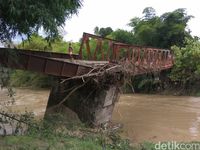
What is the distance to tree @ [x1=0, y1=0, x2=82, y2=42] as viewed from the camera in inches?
343

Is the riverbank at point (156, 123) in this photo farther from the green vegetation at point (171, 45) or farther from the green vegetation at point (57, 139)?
the green vegetation at point (171, 45)

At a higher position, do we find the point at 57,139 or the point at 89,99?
the point at 89,99

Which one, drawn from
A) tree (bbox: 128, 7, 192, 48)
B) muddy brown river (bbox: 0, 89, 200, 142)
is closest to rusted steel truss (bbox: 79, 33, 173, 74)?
muddy brown river (bbox: 0, 89, 200, 142)

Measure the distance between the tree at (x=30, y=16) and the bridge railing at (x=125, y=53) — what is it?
7.59m

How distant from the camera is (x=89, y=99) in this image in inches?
715

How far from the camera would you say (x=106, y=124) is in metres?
18.5

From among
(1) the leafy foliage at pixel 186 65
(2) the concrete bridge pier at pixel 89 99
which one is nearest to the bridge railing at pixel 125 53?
(2) the concrete bridge pier at pixel 89 99

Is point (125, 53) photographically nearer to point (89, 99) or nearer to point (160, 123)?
point (89, 99)

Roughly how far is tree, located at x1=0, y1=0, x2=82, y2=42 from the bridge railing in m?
7.59

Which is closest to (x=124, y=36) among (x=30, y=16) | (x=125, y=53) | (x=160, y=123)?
(x=125, y=53)

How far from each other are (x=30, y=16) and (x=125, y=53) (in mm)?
12197

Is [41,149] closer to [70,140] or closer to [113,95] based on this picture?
[70,140]

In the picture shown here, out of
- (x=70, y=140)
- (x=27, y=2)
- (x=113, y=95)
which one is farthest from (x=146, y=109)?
(x=27, y=2)

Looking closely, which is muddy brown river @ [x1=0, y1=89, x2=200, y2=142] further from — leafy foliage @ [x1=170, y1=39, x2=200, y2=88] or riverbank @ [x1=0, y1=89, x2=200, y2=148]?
leafy foliage @ [x1=170, y1=39, x2=200, y2=88]
